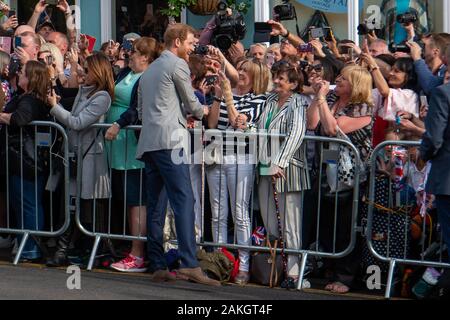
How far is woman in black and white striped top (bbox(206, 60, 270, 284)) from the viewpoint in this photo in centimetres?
1048

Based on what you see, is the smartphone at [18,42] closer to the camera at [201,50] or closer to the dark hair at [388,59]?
the camera at [201,50]

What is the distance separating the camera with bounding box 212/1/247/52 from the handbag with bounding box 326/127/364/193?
1.91 m

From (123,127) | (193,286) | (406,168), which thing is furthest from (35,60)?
(406,168)

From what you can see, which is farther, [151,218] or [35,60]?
[35,60]

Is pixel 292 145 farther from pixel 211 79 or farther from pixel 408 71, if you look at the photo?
pixel 408 71

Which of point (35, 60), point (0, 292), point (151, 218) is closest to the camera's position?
point (0, 292)

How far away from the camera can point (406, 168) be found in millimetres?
9961

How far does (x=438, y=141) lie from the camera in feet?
28.1

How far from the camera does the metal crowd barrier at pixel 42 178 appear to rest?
1114 centimetres

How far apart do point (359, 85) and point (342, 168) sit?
0.75 meters

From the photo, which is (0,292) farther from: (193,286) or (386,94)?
(386,94)

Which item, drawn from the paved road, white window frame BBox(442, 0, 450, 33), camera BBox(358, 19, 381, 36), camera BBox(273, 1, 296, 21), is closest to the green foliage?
camera BBox(358, 19, 381, 36)

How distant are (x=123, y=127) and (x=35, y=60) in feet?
4.48
